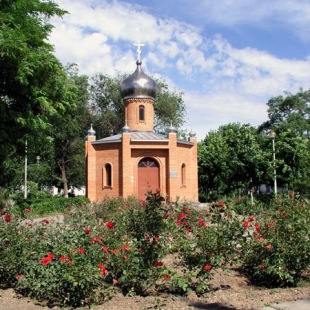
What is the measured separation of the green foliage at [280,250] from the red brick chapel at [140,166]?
16.2 metres

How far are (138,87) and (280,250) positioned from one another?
22.2m

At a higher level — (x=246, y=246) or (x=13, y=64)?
(x=13, y=64)

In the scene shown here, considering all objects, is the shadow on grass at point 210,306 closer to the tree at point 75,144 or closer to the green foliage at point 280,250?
the green foliage at point 280,250

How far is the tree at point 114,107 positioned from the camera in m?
41.5

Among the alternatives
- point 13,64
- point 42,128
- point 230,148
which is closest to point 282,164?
point 230,148

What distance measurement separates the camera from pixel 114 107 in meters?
42.8

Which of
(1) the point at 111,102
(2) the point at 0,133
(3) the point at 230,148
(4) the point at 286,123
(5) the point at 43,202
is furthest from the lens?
(4) the point at 286,123

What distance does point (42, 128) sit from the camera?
12.6 m

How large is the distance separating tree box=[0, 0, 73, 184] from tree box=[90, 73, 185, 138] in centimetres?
2786

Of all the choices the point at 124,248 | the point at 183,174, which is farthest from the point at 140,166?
the point at 124,248

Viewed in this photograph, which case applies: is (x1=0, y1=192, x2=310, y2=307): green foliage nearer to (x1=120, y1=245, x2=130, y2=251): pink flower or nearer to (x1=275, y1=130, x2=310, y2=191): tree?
(x1=120, y1=245, x2=130, y2=251): pink flower

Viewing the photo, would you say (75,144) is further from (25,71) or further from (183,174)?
(25,71)

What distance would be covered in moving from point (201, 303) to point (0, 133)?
879 cm

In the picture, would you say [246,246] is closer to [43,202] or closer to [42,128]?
[42,128]
